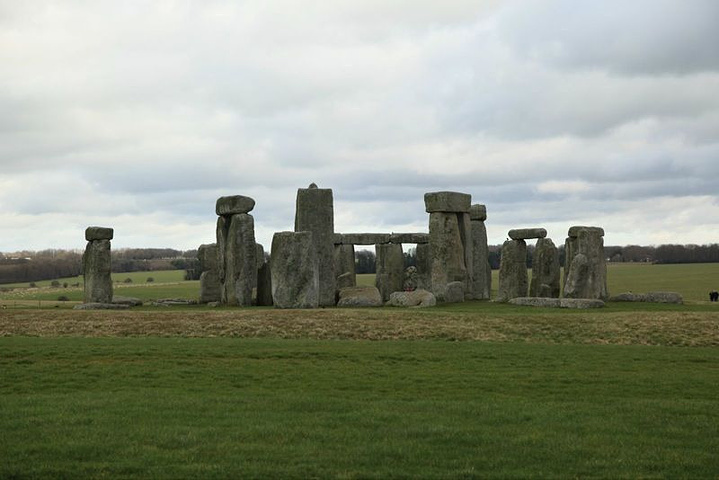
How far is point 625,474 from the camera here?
9086 millimetres

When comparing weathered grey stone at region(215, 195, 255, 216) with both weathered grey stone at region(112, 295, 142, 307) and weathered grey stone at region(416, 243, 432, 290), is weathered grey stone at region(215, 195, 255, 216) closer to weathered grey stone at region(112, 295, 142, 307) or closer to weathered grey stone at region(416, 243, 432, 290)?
weathered grey stone at region(112, 295, 142, 307)

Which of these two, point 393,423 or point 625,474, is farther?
point 393,423

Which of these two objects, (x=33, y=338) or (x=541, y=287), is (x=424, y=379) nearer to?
(x=33, y=338)

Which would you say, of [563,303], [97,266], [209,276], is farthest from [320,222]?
[97,266]

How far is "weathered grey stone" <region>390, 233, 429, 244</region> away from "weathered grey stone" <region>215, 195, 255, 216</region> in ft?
31.1

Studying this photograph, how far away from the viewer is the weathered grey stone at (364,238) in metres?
39.6

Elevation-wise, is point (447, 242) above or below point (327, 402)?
above

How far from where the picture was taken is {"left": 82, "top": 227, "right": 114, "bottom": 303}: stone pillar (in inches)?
1246

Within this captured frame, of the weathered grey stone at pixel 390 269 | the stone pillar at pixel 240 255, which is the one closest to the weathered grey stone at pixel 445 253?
the weathered grey stone at pixel 390 269

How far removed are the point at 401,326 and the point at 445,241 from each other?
11.4m

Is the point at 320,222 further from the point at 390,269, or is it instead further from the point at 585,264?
the point at 585,264

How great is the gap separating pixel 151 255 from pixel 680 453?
335 ft

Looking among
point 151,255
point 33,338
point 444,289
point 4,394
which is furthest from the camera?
point 151,255

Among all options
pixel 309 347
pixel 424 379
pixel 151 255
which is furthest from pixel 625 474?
pixel 151 255
